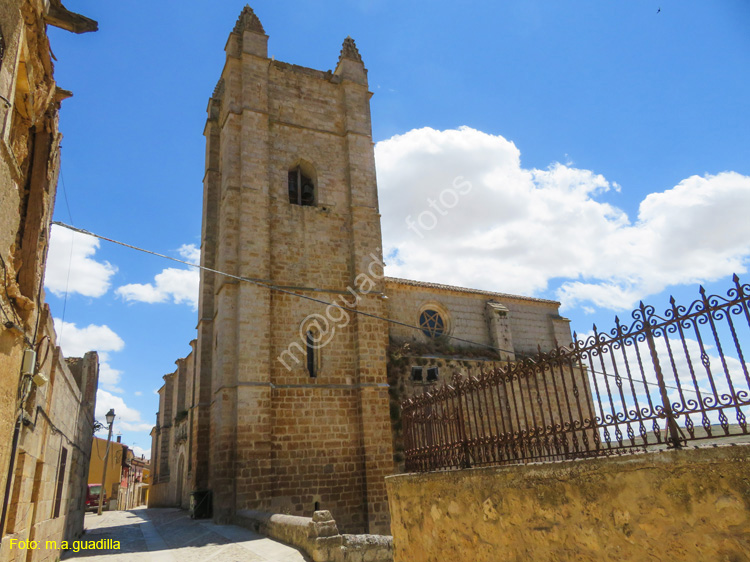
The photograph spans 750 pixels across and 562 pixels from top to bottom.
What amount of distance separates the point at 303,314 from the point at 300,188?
4.39 m

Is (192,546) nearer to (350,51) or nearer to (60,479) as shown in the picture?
(60,479)

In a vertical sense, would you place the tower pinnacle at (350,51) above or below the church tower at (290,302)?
above

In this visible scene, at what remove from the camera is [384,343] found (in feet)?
50.0

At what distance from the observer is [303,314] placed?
1460cm

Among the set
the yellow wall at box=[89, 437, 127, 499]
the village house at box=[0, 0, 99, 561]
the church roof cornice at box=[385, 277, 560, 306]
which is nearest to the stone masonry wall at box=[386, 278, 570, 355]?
the church roof cornice at box=[385, 277, 560, 306]

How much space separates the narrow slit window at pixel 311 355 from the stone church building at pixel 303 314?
0.09 ft

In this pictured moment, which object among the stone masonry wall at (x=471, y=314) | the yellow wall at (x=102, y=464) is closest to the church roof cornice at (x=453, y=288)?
the stone masonry wall at (x=471, y=314)

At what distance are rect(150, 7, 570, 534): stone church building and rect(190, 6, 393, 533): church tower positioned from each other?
37mm

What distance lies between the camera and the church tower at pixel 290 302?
13.1 meters

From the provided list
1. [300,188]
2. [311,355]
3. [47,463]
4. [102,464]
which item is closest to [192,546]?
[47,463]

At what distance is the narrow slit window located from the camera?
47.2ft

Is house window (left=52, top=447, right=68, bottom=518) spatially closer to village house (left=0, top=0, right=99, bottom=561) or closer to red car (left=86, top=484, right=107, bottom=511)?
village house (left=0, top=0, right=99, bottom=561)

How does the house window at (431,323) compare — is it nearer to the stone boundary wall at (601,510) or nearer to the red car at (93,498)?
the stone boundary wall at (601,510)

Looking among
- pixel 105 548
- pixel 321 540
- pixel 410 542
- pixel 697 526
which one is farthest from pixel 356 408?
pixel 697 526
